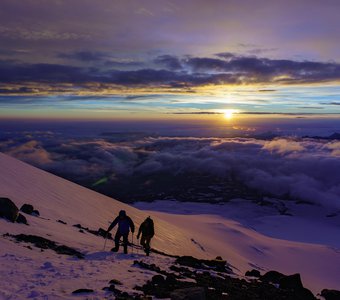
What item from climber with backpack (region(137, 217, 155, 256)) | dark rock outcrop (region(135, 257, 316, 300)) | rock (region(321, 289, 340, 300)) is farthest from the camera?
rock (region(321, 289, 340, 300))

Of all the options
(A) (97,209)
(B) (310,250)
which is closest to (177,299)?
(A) (97,209)

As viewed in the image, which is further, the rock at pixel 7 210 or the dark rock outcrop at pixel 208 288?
the rock at pixel 7 210

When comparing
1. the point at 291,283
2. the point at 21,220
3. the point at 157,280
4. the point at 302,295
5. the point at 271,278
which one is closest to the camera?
the point at 157,280

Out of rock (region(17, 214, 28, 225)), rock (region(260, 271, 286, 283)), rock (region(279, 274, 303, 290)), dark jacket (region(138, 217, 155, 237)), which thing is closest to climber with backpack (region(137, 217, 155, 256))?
dark jacket (region(138, 217, 155, 237))

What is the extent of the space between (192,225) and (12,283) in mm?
61726

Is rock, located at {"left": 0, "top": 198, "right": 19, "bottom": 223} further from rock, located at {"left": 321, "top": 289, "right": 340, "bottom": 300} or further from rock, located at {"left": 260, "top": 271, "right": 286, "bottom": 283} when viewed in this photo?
rock, located at {"left": 321, "top": 289, "right": 340, "bottom": 300}

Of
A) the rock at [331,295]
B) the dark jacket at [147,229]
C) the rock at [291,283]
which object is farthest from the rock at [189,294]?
the rock at [331,295]

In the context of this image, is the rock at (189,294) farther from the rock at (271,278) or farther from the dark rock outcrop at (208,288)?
the rock at (271,278)

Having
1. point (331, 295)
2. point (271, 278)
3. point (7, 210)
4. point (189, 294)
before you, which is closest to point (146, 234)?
point (7, 210)

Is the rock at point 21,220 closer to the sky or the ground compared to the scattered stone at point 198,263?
closer to the sky

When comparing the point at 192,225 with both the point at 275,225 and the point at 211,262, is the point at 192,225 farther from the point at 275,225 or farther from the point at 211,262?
the point at 275,225

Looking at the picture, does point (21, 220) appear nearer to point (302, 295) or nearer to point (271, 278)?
point (302, 295)

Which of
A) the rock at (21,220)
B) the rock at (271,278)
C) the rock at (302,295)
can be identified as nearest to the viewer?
the rock at (302,295)

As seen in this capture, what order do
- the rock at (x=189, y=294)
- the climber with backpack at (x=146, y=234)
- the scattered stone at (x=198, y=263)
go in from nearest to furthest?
the rock at (x=189, y=294)
the scattered stone at (x=198, y=263)
the climber with backpack at (x=146, y=234)
